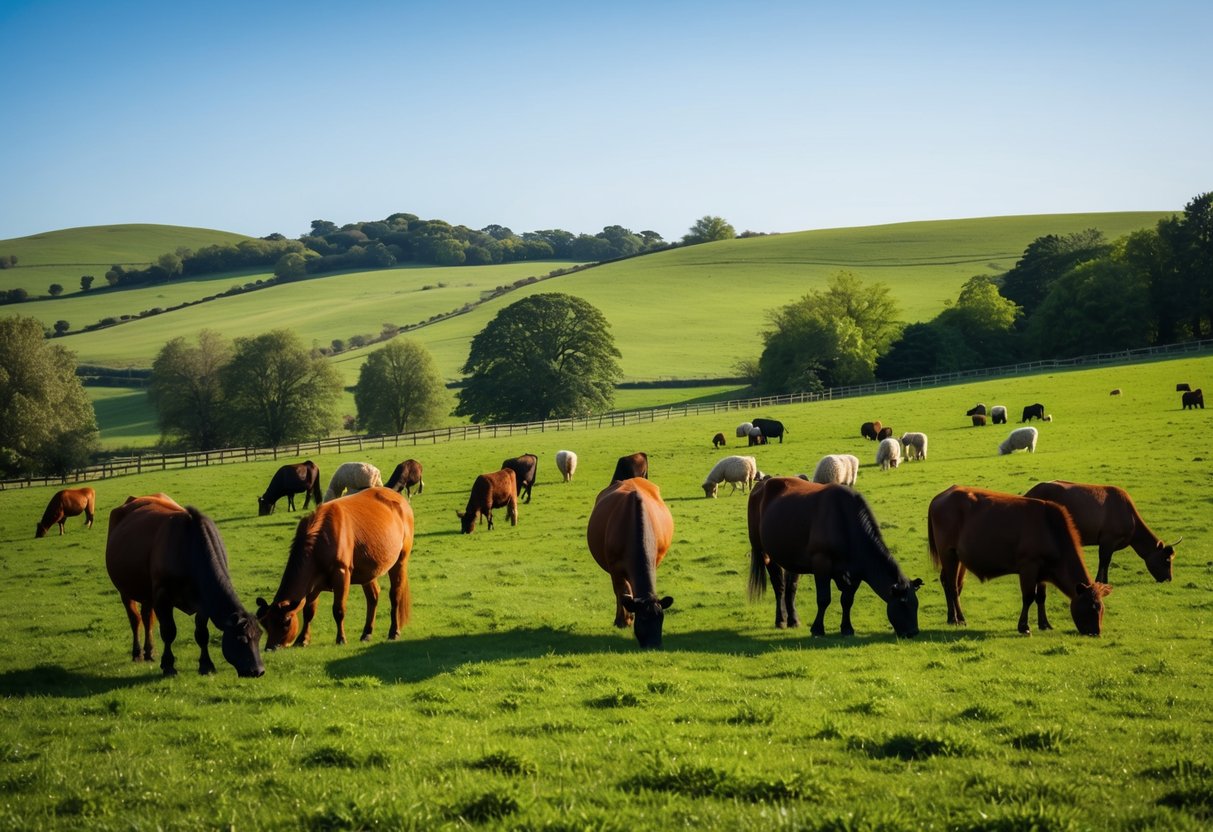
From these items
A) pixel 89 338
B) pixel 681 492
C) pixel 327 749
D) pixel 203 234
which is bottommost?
pixel 681 492

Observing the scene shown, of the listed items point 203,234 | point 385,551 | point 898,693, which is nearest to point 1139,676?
point 898,693

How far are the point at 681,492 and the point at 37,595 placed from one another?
17.9 metres

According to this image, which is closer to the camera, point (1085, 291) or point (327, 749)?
point (327, 749)

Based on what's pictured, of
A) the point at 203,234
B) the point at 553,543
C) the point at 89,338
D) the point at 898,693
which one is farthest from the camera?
the point at 203,234

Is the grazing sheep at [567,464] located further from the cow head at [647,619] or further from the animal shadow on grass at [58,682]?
the animal shadow on grass at [58,682]

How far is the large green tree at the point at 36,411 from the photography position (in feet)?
143

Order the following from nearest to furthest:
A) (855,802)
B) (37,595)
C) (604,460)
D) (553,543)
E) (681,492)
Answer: (855,802)
(37,595)
(553,543)
(681,492)
(604,460)

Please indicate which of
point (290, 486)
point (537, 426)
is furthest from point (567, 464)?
point (537, 426)

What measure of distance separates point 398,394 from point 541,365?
30.3 ft

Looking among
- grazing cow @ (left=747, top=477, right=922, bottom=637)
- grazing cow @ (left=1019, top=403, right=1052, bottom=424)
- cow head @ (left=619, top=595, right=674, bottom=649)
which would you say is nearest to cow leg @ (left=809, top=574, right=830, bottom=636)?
grazing cow @ (left=747, top=477, right=922, bottom=637)

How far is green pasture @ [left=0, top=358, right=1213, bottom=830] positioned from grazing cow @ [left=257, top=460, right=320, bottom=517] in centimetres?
902

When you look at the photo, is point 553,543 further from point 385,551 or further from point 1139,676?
point 1139,676

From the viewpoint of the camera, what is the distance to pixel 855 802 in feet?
19.8

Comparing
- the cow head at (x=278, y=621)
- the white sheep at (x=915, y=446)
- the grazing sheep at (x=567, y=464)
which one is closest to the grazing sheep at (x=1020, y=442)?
the white sheep at (x=915, y=446)
